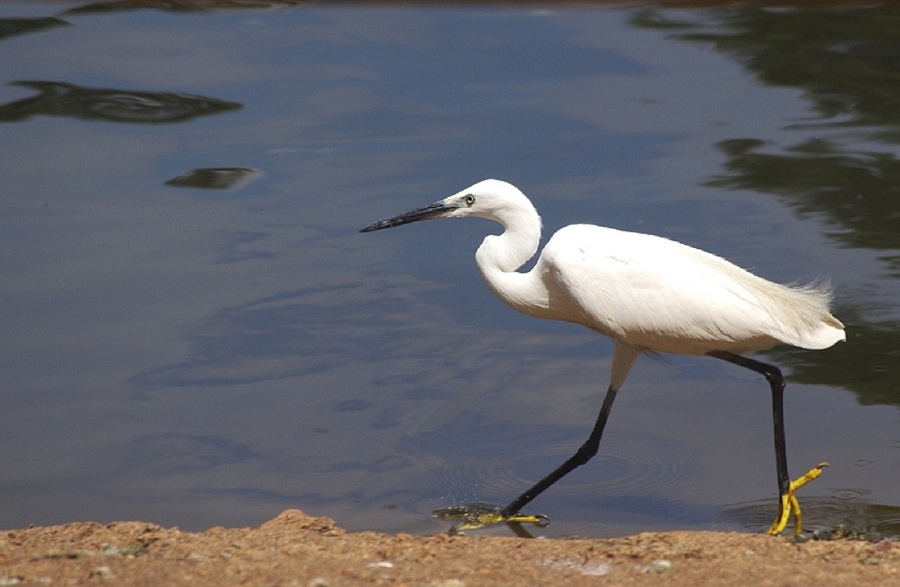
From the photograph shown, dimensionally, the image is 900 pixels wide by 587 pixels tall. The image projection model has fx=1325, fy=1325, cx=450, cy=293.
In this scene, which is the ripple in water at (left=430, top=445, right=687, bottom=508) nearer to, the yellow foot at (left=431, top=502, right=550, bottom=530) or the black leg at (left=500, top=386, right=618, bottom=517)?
the yellow foot at (left=431, top=502, right=550, bottom=530)

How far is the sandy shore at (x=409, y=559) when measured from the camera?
4395 millimetres

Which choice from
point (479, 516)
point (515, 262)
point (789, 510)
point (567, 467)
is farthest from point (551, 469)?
point (789, 510)

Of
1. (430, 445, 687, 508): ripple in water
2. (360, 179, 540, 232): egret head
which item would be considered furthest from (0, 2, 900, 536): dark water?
(360, 179, 540, 232): egret head

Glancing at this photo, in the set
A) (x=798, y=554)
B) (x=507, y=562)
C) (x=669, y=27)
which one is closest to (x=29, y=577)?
(x=507, y=562)

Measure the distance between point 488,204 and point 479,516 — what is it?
154 centimetres

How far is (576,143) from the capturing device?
39.0 ft

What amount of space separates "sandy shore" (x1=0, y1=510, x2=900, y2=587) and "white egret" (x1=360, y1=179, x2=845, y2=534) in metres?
1.07

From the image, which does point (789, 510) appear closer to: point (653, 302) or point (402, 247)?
point (653, 302)

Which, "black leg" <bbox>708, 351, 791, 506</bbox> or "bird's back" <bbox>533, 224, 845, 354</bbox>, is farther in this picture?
"bird's back" <bbox>533, 224, 845, 354</bbox>

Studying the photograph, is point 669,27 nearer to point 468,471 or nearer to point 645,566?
point 468,471

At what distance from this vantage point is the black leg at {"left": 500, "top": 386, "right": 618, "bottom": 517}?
6476 millimetres

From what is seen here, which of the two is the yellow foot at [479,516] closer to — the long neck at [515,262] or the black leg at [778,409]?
the long neck at [515,262]

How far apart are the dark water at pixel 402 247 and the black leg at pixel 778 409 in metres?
0.45

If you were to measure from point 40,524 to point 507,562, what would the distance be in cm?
282
